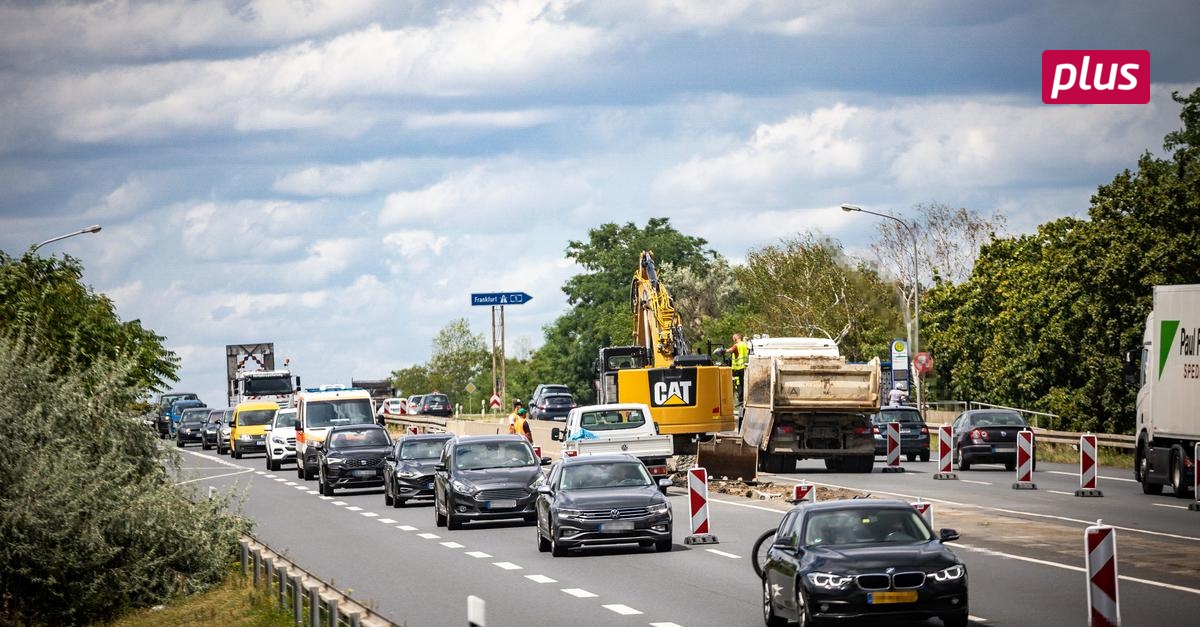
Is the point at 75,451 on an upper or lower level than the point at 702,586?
upper

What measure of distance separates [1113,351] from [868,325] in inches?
1363

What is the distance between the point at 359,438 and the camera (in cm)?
4112

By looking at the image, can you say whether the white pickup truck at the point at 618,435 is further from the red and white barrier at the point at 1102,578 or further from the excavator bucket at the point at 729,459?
the red and white barrier at the point at 1102,578

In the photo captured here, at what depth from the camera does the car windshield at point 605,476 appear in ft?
80.1

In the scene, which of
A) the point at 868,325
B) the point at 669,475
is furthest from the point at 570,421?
the point at 868,325

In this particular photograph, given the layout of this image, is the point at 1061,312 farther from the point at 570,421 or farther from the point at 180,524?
the point at 180,524

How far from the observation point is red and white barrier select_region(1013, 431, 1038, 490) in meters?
35.6

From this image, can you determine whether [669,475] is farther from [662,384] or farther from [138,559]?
[138,559]

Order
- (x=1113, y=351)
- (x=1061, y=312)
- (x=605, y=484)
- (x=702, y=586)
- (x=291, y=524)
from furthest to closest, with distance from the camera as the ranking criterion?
(x=1061, y=312) → (x=1113, y=351) → (x=291, y=524) → (x=605, y=484) → (x=702, y=586)

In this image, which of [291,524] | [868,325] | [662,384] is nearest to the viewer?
[291,524]

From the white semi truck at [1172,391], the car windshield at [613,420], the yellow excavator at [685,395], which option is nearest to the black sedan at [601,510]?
the car windshield at [613,420]

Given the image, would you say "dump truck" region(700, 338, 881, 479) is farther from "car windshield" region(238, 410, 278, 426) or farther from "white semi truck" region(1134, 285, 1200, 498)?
"car windshield" region(238, 410, 278, 426)

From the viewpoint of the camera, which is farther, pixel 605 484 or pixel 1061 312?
pixel 1061 312

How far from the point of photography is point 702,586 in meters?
19.5
